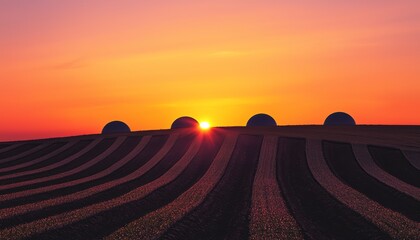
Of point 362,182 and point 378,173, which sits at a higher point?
point 378,173

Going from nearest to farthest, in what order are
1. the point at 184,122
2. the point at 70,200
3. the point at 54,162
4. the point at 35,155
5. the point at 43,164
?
1. the point at 70,200
2. the point at 43,164
3. the point at 54,162
4. the point at 35,155
5. the point at 184,122

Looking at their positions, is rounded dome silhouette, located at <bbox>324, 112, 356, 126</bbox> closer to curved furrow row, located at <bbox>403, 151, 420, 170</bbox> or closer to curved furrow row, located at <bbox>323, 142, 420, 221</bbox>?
curved furrow row, located at <bbox>323, 142, 420, 221</bbox>

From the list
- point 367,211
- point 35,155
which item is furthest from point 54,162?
point 367,211

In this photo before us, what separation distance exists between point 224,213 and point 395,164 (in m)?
15.1

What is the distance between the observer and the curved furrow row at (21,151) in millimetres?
45356

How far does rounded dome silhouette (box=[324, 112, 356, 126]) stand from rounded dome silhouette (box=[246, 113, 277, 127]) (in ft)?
24.2

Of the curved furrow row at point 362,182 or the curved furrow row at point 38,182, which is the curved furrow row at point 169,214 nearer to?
the curved furrow row at point 362,182

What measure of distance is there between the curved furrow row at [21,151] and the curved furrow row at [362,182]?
91.2 ft

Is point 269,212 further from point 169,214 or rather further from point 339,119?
point 339,119

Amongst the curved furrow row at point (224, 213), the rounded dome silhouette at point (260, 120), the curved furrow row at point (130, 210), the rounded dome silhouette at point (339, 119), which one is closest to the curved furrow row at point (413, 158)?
the curved furrow row at point (224, 213)

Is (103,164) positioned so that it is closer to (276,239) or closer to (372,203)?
(372,203)

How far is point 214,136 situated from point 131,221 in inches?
→ 1131

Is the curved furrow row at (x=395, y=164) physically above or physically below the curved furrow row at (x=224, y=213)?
above

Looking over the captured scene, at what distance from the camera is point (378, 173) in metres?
27.1
